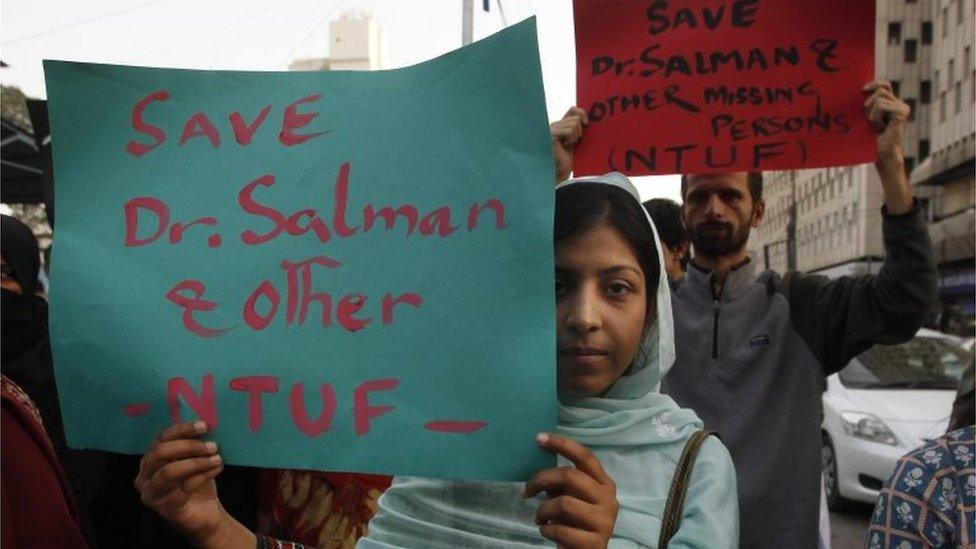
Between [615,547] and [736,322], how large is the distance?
4.31ft

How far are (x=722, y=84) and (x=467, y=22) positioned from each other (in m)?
6.16

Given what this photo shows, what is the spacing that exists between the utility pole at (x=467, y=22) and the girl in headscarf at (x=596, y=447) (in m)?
6.87

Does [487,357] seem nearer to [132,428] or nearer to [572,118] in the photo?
[132,428]

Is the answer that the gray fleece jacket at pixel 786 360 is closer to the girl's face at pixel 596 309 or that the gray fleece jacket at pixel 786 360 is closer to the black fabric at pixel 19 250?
the girl's face at pixel 596 309

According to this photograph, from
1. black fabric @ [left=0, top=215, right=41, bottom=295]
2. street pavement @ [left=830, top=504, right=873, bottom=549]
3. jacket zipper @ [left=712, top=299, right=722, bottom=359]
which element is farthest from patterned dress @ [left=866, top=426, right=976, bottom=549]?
street pavement @ [left=830, top=504, right=873, bottom=549]

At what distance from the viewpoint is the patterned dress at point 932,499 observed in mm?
1392

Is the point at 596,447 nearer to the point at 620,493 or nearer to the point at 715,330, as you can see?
the point at 620,493

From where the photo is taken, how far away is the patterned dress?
4.57 ft

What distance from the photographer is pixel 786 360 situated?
245 centimetres

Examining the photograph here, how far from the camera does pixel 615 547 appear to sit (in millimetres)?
1338

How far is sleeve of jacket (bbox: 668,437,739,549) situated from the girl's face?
0.64 ft

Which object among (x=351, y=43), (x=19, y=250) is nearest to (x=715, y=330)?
(x=19, y=250)

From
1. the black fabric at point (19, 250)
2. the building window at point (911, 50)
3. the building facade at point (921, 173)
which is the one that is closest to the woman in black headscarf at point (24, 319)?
the black fabric at point (19, 250)

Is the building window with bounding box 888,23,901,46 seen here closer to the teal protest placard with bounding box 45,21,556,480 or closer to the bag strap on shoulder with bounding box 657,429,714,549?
the bag strap on shoulder with bounding box 657,429,714,549
